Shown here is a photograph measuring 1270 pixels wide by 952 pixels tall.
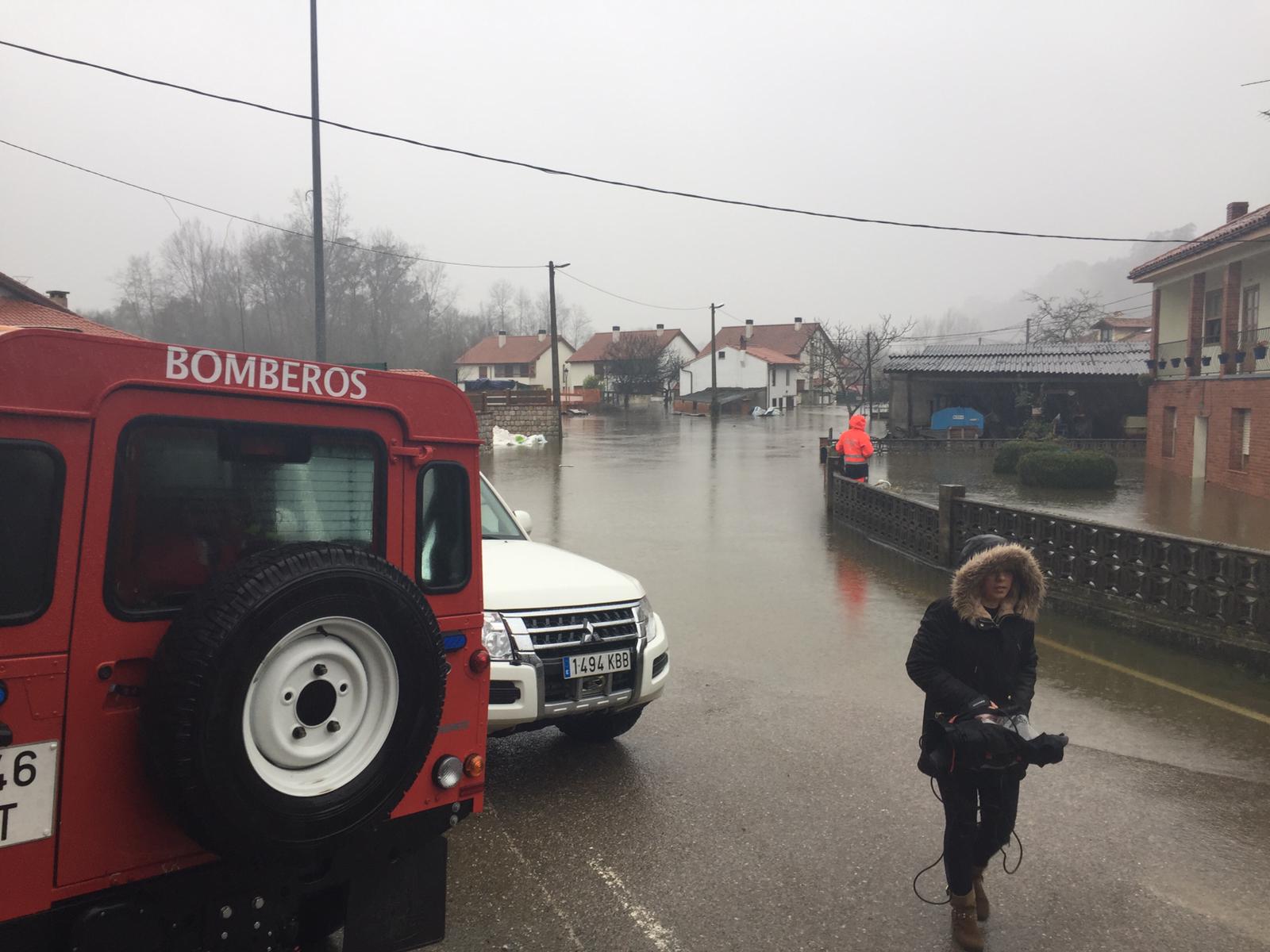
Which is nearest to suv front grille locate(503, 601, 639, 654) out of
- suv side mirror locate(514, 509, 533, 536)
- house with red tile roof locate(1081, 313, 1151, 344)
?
suv side mirror locate(514, 509, 533, 536)

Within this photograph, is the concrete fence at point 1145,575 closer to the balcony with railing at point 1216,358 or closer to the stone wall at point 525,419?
the balcony with railing at point 1216,358

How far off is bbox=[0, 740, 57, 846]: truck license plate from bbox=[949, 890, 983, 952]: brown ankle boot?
10.4 feet

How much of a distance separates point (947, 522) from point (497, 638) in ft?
27.4

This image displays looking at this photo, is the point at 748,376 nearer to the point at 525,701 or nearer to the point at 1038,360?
the point at 1038,360

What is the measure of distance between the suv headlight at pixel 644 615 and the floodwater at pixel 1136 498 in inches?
352

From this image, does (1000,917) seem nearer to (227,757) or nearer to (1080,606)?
(227,757)

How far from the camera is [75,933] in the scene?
2521 millimetres

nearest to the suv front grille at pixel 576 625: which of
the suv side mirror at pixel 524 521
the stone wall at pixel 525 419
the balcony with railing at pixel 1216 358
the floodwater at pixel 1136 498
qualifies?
the suv side mirror at pixel 524 521

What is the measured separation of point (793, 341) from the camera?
90938 millimetres

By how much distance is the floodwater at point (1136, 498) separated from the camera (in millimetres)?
15883

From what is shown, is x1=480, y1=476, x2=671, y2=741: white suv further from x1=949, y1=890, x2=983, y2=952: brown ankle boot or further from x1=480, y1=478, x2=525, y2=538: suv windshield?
x1=949, y1=890, x2=983, y2=952: brown ankle boot

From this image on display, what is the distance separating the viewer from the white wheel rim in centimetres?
270

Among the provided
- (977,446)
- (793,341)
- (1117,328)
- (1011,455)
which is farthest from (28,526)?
(793,341)

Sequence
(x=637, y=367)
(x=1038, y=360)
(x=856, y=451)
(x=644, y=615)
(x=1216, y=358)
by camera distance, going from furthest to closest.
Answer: (x=637, y=367) < (x=1038, y=360) < (x=1216, y=358) < (x=856, y=451) < (x=644, y=615)
